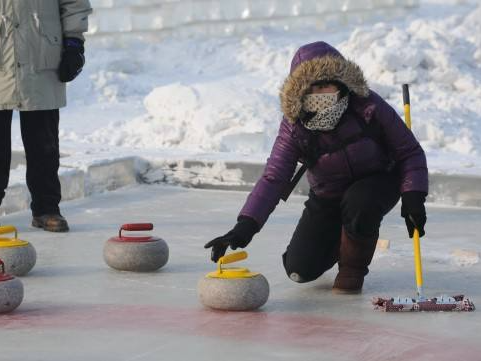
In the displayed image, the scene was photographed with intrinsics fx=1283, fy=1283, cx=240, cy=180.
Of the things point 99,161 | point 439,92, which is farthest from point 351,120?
point 439,92

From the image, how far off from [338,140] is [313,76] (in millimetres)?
317

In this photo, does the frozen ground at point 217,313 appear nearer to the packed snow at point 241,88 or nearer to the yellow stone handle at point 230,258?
the yellow stone handle at point 230,258

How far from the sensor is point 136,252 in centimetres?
600

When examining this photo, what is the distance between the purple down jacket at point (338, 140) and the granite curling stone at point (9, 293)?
0.97 metres

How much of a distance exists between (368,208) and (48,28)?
246cm

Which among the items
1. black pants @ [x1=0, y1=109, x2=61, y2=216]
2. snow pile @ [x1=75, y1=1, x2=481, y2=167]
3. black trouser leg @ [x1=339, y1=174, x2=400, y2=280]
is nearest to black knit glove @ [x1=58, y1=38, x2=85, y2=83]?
black pants @ [x1=0, y1=109, x2=61, y2=216]

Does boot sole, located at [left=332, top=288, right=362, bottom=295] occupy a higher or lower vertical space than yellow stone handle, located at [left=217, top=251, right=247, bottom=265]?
lower

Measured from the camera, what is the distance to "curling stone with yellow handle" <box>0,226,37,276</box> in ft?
19.2

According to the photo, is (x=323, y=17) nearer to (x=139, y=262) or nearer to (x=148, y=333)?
(x=139, y=262)

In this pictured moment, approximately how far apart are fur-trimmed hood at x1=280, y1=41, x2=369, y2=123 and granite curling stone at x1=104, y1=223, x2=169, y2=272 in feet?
3.42

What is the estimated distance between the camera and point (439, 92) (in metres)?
13.1

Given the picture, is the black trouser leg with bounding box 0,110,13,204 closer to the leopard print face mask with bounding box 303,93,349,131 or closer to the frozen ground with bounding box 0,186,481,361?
the frozen ground with bounding box 0,186,481,361

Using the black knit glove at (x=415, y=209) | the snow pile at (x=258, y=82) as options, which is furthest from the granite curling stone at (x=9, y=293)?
the snow pile at (x=258, y=82)

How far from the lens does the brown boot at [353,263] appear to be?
562 centimetres
